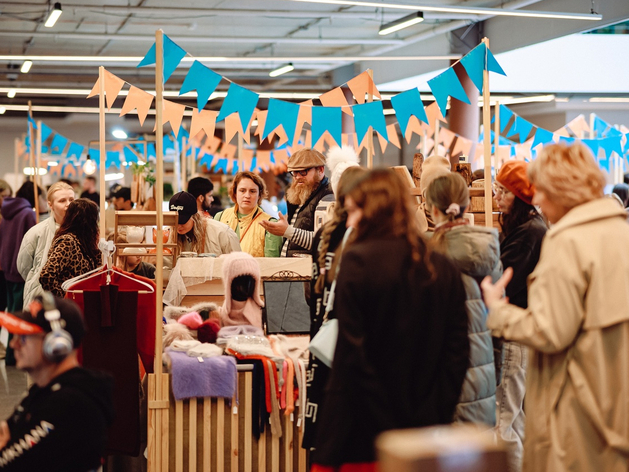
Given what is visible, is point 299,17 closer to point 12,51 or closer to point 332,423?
point 12,51

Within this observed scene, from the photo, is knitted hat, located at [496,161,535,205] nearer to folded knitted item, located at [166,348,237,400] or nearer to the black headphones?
folded knitted item, located at [166,348,237,400]

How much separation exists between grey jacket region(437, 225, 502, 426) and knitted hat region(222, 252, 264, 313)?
4.16ft

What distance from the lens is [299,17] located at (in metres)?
11.8

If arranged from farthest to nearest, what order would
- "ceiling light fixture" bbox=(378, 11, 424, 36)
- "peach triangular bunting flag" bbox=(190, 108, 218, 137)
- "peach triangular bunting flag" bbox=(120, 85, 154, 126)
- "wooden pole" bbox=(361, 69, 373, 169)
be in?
"ceiling light fixture" bbox=(378, 11, 424, 36) < "peach triangular bunting flag" bbox=(190, 108, 218, 137) < "wooden pole" bbox=(361, 69, 373, 169) < "peach triangular bunting flag" bbox=(120, 85, 154, 126)

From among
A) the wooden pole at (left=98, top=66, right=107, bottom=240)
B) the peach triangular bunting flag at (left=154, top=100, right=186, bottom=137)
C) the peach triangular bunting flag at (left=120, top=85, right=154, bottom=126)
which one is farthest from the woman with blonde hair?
the wooden pole at (left=98, top=66, right=107, bottom=240)

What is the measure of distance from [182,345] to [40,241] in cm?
236

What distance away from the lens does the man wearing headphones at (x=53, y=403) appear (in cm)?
211

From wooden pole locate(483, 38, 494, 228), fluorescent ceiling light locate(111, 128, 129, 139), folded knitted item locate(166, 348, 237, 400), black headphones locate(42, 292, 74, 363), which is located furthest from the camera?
fluorescent ceiling light locate(111, 128, 129, 139)

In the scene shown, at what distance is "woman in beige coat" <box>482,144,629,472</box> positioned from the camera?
2.17m

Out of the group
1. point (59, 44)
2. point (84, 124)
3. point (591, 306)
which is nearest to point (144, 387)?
point (591, 306)

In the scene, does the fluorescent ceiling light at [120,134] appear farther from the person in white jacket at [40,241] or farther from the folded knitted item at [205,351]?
the folded knitted item at [205,351]

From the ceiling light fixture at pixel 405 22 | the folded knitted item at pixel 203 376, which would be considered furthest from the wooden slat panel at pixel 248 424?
the ceiling light fixture at pixel 405 22

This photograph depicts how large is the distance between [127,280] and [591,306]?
92.8 inches

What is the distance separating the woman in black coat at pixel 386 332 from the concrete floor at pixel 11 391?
12.4 ft
